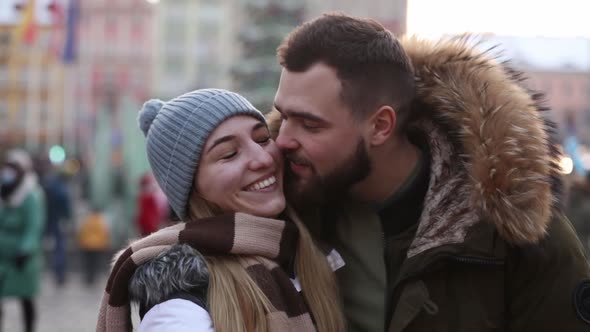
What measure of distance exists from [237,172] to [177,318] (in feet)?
1.69

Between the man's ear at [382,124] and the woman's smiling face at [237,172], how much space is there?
1.05 ft

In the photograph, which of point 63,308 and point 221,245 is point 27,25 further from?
point 221,245

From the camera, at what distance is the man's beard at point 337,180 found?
2.63m

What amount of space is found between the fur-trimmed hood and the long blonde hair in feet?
0.99

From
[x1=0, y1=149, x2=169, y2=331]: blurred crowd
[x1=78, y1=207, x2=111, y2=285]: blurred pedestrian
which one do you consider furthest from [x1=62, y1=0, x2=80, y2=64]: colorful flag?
[x1=78, y1=207, x2=111, y2=285]: blurred pedestrian

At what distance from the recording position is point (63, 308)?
389 inches

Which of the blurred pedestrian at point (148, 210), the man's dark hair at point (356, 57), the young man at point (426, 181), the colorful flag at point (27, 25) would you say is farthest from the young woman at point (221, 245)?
the colorful flag at point (27, 25)

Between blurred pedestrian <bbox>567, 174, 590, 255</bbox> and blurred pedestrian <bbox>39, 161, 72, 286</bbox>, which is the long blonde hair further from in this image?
blurred pedestrian <bbox>39, 161, 72, 286</bbox>

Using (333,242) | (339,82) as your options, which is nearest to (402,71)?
(339,82)

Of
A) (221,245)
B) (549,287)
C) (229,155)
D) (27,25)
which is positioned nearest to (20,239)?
(229,155)

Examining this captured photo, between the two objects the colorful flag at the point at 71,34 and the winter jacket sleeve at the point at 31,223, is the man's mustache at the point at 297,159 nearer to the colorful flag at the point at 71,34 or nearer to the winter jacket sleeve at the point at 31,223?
the winter jacket sleeve at the point at 31,223

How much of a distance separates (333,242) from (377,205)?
0.22 metres

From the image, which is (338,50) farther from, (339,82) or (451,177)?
(451,177)

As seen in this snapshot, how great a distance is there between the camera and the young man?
7.89ft
